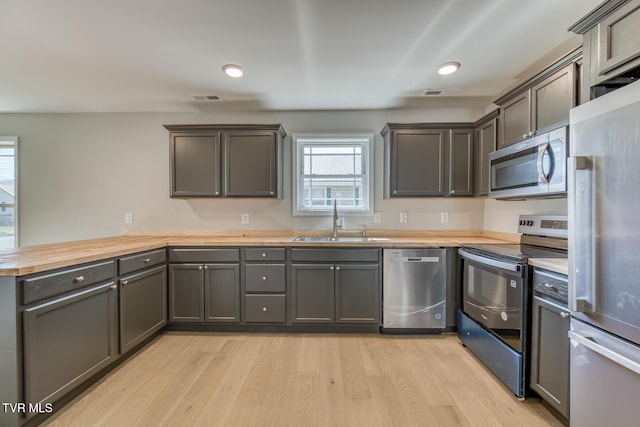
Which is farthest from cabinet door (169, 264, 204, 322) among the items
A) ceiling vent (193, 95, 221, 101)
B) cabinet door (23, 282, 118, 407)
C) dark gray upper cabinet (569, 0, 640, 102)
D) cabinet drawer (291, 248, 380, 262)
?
dark gray upper cabinet (569, 0, 640, 102)

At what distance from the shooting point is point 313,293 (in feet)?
8.89

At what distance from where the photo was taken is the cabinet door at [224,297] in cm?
272

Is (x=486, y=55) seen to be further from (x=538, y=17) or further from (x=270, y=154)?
(x=270, y=154)

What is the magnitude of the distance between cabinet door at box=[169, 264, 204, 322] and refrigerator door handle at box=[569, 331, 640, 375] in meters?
2.85

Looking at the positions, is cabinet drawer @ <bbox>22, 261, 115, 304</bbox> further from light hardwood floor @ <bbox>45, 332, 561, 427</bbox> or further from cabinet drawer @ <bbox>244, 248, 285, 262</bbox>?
cabinet drawer @ <bbox>244, 248, 285, 262</bbox>

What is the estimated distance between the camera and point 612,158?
1133 millimetres

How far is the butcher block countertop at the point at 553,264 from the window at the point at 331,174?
188cm

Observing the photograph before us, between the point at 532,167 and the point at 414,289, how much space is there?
145cm

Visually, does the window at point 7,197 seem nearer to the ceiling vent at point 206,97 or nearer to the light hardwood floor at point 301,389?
the ceiling vent at point 206,97

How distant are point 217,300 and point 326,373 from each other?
133cm

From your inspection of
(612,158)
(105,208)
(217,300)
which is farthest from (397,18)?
(105,208)

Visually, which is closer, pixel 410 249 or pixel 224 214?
pixel 410 249

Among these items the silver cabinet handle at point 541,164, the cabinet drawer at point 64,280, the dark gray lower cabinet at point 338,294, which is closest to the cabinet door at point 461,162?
the silver cabinet handle at point 541,164

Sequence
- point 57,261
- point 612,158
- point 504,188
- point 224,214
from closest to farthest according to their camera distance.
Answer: point 612,158 → point 57,261 → point 504,188 → point 224,214
